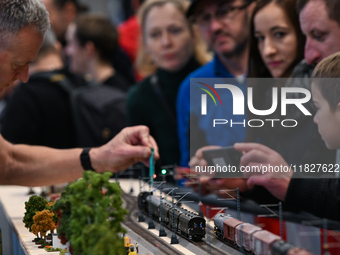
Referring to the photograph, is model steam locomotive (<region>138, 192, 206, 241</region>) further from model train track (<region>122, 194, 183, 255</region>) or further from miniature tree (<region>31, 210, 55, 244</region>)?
miniature tree (<region>31, 210, 55, 244</region>)

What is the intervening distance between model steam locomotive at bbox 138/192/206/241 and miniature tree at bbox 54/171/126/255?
1257 mm

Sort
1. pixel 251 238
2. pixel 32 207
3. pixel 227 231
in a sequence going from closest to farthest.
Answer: pixel 251 238 < pixel 227 231 < pixel 32 207

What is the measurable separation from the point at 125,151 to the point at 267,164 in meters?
1.98

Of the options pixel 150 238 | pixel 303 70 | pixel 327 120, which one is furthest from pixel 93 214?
pixel 303 70

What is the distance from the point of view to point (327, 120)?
5.32 metres

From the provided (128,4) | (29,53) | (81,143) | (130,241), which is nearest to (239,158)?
(130,241)

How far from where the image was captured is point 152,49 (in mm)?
10836

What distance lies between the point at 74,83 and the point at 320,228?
26.4ft

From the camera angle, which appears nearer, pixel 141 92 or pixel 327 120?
pixel 327 120

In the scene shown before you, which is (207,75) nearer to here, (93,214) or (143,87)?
(143,87)

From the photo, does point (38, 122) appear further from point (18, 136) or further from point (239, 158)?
point (239, 158)

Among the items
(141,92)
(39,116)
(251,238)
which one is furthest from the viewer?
(39,116)

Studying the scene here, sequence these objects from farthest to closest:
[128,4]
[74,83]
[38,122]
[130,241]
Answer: [128,4]
[74,83]
[38,122]
[130,241]

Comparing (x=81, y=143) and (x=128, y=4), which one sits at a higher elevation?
(x=128, y=4)
